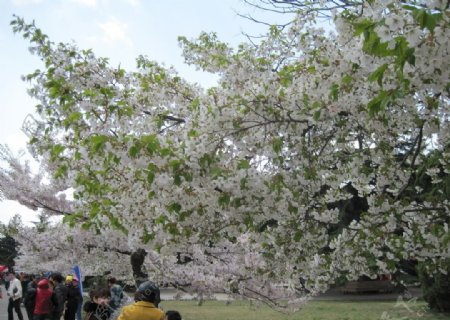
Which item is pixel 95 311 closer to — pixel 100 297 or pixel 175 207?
pixel 100 297

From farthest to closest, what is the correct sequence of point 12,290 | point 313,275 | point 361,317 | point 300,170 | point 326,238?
point 361,317 → point 12,290 → point 313,275 → point 326,238 → point 300,170

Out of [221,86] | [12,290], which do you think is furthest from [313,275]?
[12,290]

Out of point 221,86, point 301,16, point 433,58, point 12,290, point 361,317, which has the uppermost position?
point 301,16

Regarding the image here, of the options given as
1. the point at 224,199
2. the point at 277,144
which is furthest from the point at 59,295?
the point at 277,144

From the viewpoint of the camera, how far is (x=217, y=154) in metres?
4.59

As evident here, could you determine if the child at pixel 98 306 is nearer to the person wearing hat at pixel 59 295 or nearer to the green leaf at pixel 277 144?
the person wearing hat at pixel 59 295

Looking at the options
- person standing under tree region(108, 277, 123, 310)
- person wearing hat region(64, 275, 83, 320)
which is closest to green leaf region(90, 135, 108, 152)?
person standing under tree region(108, 277, 123, 310)

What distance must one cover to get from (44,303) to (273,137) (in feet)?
22.9

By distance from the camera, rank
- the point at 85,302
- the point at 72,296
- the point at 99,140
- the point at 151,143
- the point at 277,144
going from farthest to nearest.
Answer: the point at 72,296 < the point at 85,302 < the point at 277,144 < the point at 99,140 < the point at 151,143

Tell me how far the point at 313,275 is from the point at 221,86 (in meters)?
3.09

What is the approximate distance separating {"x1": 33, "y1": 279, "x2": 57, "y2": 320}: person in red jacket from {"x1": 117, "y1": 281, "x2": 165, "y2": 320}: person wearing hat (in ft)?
17.9

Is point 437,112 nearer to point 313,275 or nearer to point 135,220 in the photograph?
point 135,220

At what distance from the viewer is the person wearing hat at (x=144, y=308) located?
5062mm

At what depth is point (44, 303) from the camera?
9938 mm
